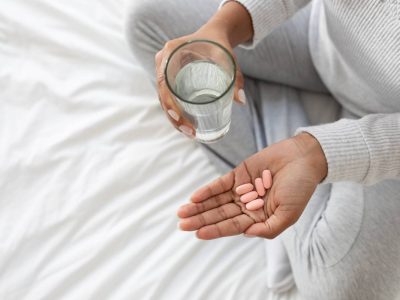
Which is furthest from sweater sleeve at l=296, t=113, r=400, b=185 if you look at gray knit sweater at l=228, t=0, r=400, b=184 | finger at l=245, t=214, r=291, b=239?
finger at l=245, t=214, r=291, b=239

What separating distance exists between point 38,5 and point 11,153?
0.35 m

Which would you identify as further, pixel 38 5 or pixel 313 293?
pixel 38 5

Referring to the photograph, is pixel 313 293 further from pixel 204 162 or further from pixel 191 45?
pixel 191 45

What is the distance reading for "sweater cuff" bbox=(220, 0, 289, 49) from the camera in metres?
0.74

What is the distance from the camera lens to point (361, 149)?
668 mm

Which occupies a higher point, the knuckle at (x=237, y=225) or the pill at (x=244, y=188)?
the pill at (x=244, y=188)

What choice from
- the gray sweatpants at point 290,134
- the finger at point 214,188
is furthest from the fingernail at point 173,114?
the gray sweatpants at point 290,134

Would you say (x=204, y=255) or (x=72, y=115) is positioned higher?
(x=72, y=115)

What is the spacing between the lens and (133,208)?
2.77 feet

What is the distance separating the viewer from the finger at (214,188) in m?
0.67

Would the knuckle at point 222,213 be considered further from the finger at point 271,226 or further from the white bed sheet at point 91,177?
→ the white bed sheet at point 91,177

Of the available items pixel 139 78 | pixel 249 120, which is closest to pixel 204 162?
pixel 249 120

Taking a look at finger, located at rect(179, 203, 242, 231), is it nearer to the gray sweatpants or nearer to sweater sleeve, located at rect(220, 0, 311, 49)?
the gray sweatpants

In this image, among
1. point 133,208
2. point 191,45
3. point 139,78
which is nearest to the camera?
point 191,45
